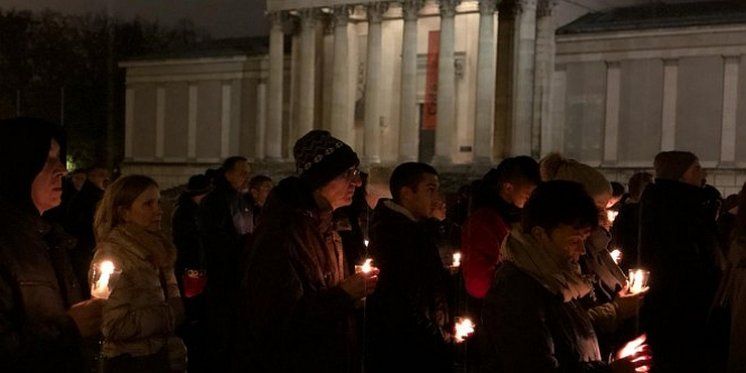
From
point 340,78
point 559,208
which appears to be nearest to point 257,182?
point 559,208

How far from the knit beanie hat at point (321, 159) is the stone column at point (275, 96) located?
42.5 m

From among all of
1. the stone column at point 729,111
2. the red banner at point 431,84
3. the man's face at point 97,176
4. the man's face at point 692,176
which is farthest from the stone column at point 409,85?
the man's face at point 692,176

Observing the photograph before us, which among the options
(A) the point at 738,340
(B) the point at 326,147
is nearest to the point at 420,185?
(B) the point at 326,147

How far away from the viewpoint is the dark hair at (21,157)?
14.3ft

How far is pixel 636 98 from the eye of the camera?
131 ft

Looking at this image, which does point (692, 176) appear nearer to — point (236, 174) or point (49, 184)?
point (49, 184)

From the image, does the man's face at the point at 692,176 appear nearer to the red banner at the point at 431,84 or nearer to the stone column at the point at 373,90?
the red banner at the point at 431,84

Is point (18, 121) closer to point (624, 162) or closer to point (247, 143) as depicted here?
point (624, 162)

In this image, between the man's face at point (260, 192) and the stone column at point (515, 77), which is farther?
the stone column at point (515, 77)

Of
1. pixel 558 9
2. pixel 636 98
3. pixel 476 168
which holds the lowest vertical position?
pixel 476 168

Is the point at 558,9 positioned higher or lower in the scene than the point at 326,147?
higher

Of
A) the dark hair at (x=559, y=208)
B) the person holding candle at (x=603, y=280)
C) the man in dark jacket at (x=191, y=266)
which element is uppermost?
the dark hair at (x=559, y=208)

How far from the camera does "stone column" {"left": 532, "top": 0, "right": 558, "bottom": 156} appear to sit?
41.4 m

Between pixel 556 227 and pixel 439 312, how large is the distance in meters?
1.93
